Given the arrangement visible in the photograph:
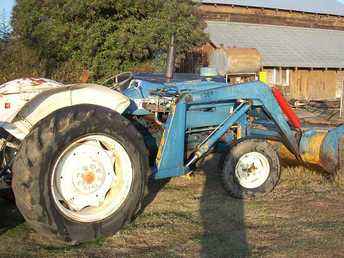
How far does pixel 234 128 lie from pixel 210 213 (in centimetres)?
150

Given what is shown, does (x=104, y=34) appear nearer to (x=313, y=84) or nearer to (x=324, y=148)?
(x=324, y=148)

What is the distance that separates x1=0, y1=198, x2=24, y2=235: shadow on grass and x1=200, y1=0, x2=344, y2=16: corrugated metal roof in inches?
1412

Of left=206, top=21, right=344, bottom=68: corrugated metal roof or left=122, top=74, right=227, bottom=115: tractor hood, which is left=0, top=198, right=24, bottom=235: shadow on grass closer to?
left=122, top=74, right=227, bottom=115: tractor hood

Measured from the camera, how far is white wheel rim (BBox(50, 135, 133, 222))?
4258 mm

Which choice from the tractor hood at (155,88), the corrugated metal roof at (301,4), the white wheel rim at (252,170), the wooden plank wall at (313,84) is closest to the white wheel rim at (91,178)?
the tractor hood at (155,88)

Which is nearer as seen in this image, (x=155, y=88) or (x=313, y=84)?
(x=155, y=88)

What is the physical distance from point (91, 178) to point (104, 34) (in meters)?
14.4

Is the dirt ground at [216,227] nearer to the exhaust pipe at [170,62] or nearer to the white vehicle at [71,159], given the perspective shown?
the white vehicle at [71,159]

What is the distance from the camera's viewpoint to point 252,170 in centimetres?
638

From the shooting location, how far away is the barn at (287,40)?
32281 millimetres

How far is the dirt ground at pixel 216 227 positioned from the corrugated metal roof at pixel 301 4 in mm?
34899

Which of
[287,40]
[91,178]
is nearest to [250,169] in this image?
[91,178]

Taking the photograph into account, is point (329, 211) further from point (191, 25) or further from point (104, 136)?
point (191, 25)

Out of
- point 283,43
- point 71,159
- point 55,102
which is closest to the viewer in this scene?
point 71,159
